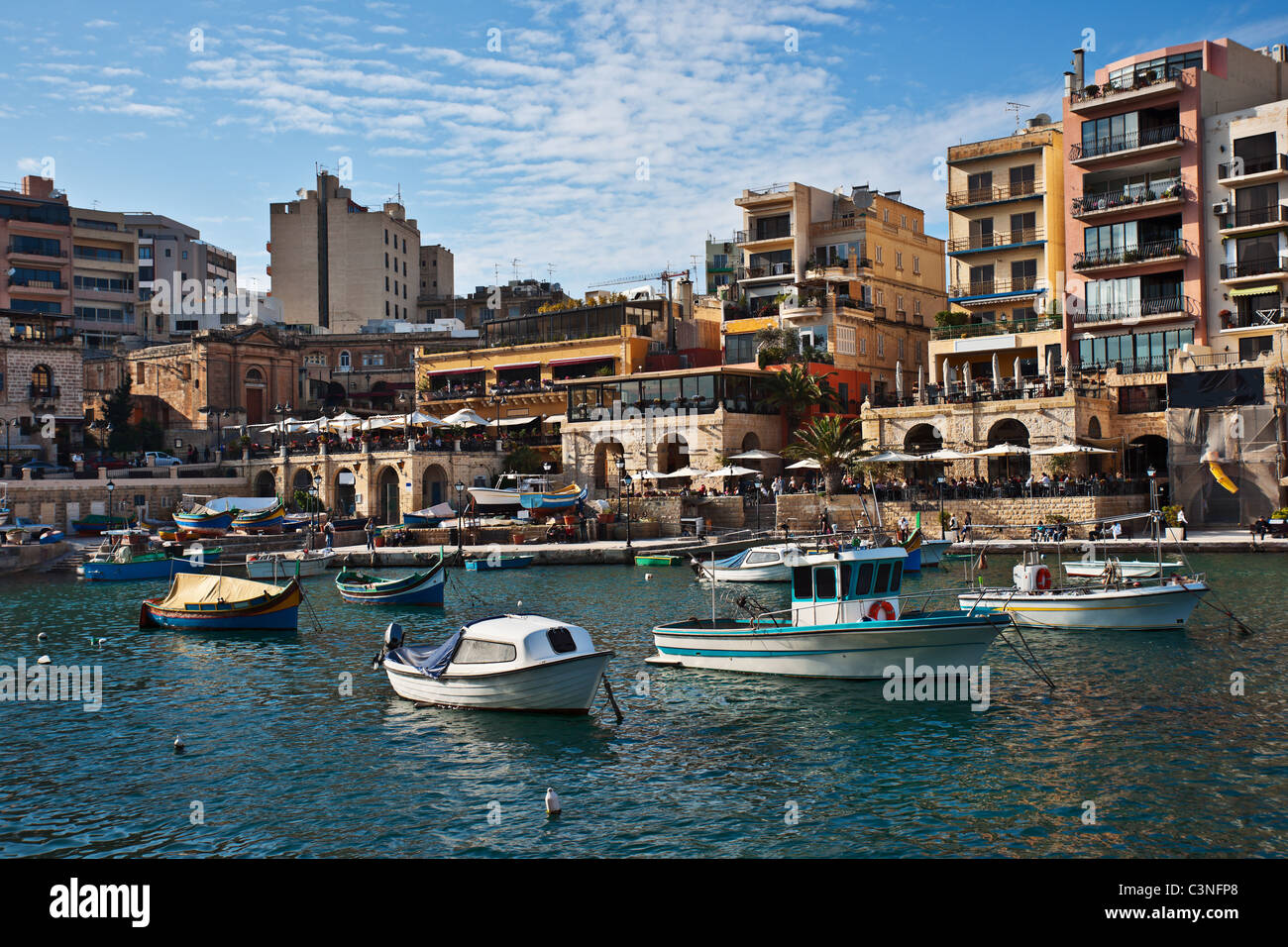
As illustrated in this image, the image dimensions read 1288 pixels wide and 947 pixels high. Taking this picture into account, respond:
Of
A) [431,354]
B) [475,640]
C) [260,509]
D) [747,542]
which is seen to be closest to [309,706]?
[475,640]

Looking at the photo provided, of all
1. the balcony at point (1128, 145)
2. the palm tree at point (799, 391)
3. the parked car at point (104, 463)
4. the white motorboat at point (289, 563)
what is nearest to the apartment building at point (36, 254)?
the parked car at point (104, 463)

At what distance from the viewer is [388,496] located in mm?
64000

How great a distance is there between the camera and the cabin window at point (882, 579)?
78.0 feet

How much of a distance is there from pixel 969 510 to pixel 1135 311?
14.8 meters

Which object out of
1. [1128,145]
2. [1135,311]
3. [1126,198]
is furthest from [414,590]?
[1128,145]

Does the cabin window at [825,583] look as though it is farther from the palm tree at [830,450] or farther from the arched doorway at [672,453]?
the arched doorway at [672,453]

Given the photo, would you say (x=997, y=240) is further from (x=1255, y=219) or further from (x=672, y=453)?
(x=672, y=453)

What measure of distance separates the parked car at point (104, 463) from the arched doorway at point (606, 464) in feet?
99.1

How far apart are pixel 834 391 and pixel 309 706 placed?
46898mm

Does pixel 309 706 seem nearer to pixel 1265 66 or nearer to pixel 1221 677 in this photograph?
pixel 1221 677

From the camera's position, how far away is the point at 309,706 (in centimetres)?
2220

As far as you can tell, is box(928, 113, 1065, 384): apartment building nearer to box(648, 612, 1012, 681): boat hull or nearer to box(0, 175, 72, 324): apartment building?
box(648, 612, 1012, 681): boat hull

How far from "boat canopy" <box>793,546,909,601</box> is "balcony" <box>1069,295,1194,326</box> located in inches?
1437
